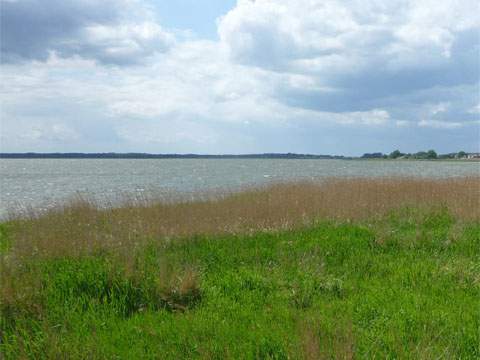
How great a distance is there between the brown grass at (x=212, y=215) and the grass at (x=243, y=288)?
6cm

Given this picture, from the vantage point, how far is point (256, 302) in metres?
4.84

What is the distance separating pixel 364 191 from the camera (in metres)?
12.8

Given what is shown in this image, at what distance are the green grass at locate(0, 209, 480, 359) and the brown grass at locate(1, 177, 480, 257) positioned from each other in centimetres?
53

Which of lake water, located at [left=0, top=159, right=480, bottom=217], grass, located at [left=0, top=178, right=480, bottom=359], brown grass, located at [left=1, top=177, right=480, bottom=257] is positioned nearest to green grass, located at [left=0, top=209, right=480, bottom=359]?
grass, located at [left=0, top=178, right=480, bottom=359]

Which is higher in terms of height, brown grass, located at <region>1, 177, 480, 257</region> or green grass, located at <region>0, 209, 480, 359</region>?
brown grass, located at <region>1, 177, 480, 257</region>

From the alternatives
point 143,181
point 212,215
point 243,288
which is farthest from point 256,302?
point 143,181

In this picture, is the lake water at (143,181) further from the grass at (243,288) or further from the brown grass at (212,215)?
the grass at (243,288)

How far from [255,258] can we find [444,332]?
3064 mm

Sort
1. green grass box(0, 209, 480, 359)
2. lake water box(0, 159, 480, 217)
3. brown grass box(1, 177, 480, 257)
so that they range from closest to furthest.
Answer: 1. green grass box(0, 209, 480, 359)
2. brown grass box(1, 177, 480, 257)
3. lake water box(0, 159, 480, 217)

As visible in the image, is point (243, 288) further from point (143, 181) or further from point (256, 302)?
point (143, 181)

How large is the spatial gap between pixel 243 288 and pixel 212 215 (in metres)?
4.00

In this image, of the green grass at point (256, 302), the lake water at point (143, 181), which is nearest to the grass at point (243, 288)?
the green grass at point (256, 302)

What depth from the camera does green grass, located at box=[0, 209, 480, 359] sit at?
12.2 feet

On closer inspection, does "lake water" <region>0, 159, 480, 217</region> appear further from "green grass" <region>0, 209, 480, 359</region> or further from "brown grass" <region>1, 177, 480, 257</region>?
"green grass" <region>0, 209, 480, 359</region>
